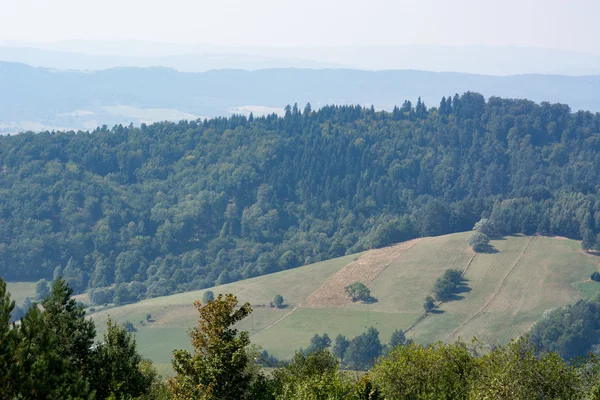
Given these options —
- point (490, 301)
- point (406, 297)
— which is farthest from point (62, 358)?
point (406, 297)

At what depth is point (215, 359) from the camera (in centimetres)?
2920

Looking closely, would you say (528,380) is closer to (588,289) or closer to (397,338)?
(397,338)

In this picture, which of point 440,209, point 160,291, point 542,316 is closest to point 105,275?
point 160,291

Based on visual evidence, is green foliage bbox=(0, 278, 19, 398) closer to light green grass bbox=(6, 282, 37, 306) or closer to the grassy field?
the grassy field

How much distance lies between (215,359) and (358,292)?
107m

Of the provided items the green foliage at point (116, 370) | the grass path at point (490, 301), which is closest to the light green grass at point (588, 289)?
the grass path at point (490, 301)

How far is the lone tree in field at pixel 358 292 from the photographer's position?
135 metres

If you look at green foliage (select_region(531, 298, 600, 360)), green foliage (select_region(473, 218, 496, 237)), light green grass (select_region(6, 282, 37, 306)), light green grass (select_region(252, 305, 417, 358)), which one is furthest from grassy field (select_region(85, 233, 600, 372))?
light green grass (select_region(6, 282, 37, 306))

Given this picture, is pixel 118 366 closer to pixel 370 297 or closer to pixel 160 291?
pixel 370 297

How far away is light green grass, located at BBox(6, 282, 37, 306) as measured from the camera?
166375 millimetres

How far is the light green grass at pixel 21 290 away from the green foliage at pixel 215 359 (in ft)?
464

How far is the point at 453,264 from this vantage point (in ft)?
473

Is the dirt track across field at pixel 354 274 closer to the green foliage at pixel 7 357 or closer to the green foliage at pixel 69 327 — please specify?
the green foliage at pixel 69 327

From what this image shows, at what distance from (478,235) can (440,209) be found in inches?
1608
